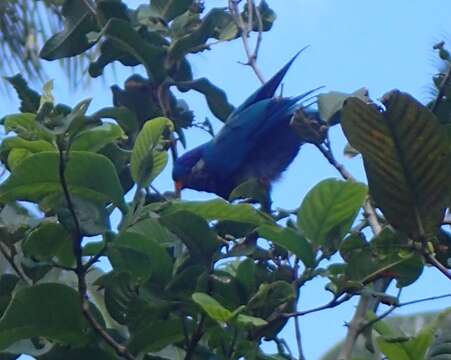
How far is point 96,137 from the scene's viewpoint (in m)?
1.40

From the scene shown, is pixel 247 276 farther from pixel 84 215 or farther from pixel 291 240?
pixel 84 215

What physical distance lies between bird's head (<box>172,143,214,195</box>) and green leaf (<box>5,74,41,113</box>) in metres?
2.27

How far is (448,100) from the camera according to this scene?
5.76ft

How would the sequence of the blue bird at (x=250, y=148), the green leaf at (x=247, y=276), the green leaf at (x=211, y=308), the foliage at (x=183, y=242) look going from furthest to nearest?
the blue bird at (x=250, y=148), the green leaf at (x=247, y=276), the foliage at (x=183, y=242), the green leaf at (x=211, y=308)

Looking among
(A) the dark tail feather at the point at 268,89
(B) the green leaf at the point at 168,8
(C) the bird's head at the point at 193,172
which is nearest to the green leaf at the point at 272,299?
(B) the green leaf at the point at 168,8

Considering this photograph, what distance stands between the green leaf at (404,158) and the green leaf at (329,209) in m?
0.03

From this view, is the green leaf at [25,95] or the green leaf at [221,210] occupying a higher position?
the green leaf at [25,95]

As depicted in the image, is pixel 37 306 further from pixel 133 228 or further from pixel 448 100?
pixel 448 100

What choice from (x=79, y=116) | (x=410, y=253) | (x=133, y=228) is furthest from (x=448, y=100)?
(x=79, y=116)

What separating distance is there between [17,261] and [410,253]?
52cm

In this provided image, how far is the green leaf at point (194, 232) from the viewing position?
139 centimetres

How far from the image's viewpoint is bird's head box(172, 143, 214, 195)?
4142 millimetres

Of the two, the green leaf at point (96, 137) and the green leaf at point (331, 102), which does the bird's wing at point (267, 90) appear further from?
the green leaf at point (96, 137)

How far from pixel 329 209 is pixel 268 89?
6.79 feet
